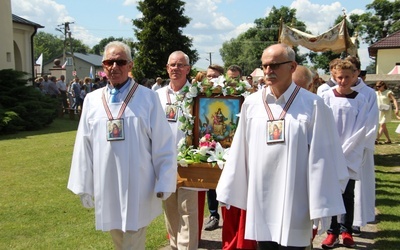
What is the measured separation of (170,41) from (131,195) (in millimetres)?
40154

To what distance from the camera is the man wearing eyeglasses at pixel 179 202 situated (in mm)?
5371

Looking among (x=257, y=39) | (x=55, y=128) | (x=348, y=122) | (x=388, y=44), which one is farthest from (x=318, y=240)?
(x=257, y=39)

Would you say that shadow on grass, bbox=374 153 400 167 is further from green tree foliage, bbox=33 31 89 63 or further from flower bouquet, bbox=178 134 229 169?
green tree foliage, bbox=33 31 89 63

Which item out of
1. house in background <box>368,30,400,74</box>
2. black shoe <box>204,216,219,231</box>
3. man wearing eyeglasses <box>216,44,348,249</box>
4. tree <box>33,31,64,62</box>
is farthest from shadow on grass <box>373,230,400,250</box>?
tree <box>33,31,64,62</box>

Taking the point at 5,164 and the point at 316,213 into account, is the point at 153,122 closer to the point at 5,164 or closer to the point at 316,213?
the point at 316,213

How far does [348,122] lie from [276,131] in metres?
2.63

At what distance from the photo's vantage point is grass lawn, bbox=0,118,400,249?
6.27 m

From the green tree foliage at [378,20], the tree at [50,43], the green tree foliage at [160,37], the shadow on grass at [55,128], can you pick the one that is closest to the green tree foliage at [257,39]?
the green tree foliage at [378,20]

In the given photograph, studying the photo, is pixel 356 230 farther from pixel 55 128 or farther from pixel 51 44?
pixel 51 44

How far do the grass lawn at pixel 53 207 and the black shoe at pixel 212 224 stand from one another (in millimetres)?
611

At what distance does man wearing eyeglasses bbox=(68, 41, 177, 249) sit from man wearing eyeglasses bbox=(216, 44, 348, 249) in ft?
2.80

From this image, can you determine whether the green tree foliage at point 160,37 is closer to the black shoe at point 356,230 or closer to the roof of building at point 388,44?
the roof of building at point 388,44

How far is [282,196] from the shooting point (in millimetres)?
3662

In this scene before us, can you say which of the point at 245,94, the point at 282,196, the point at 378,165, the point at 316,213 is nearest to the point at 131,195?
the point at 282,196
